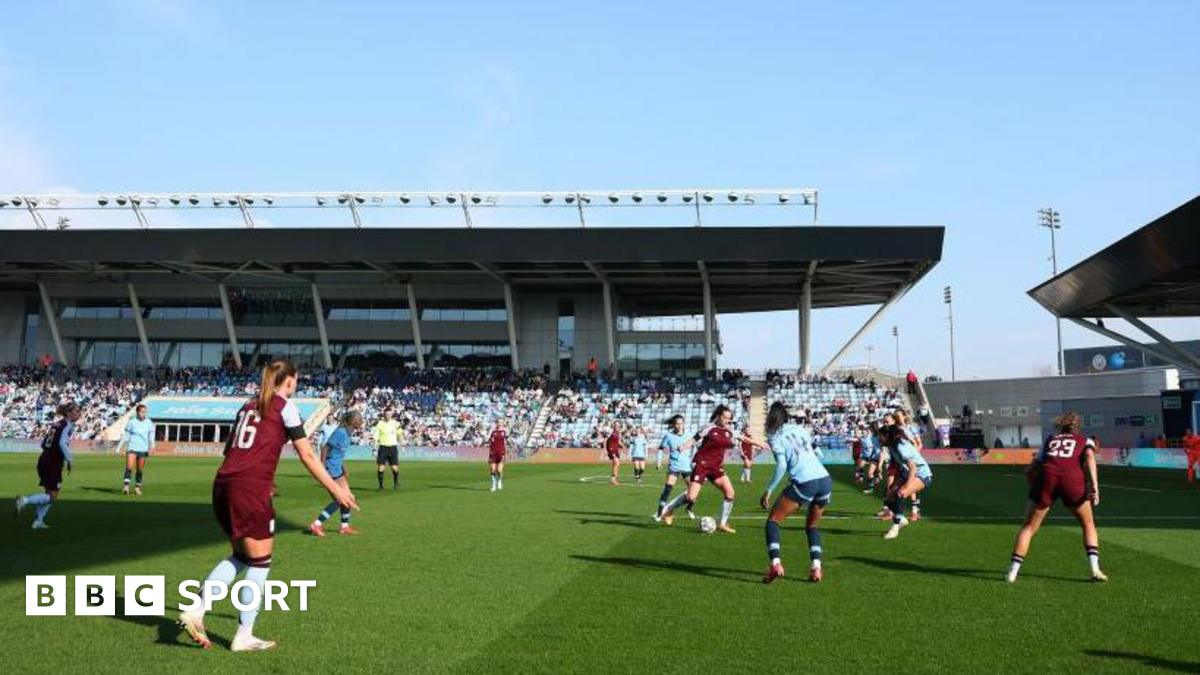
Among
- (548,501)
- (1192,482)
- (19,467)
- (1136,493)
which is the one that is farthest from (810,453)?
(19,467)

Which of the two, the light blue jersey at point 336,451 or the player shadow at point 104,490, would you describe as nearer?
the light blue jersey at point 336,451

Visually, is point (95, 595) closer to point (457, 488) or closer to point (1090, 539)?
point (1090, 539)

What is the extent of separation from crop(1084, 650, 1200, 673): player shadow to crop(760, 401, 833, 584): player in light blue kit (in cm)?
328

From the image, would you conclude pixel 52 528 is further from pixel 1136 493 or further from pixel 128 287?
pixel 128 287

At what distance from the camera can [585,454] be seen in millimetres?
46750

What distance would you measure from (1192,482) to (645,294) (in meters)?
40.5

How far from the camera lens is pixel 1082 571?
10188 mm

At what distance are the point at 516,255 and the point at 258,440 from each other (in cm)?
4630

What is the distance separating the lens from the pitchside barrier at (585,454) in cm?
4441

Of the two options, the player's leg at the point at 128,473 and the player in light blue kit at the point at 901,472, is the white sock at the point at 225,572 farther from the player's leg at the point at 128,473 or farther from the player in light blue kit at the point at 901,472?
the player's leg at the point at 128,473

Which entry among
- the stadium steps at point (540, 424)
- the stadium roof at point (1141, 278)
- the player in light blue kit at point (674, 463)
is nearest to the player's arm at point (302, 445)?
the player in light blue kit at point (674, 463)

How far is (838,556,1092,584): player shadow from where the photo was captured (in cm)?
969

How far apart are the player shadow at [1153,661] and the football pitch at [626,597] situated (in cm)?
2

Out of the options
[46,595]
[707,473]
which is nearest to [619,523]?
[707,473]
